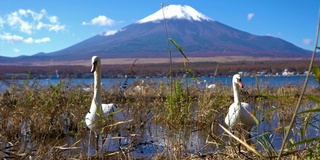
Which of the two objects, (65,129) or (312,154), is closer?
(312,154)

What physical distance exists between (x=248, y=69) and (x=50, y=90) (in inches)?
2425

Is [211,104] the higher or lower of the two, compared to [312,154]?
lower

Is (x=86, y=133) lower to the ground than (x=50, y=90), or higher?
lower

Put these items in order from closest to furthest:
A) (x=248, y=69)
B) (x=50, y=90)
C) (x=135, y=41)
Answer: (x=50, y=90), (x=248, y=69), (x=135, y=41)

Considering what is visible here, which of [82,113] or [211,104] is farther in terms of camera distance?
[82,113]

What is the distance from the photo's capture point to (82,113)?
343 inches

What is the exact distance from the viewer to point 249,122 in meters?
7.39

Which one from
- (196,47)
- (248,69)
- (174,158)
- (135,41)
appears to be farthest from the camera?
(135,41)

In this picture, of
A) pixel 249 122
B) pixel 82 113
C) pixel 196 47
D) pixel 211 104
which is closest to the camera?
pixel 249 122

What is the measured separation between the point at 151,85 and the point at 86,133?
7241 mm

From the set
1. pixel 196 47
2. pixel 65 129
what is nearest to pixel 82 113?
pixel 65 129

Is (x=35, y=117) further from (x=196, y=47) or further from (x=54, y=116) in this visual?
(x=196, y=47)

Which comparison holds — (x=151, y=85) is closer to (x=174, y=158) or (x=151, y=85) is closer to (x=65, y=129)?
(x=65, y=129)

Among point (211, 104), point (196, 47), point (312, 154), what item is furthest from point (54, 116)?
point (196, 47)
